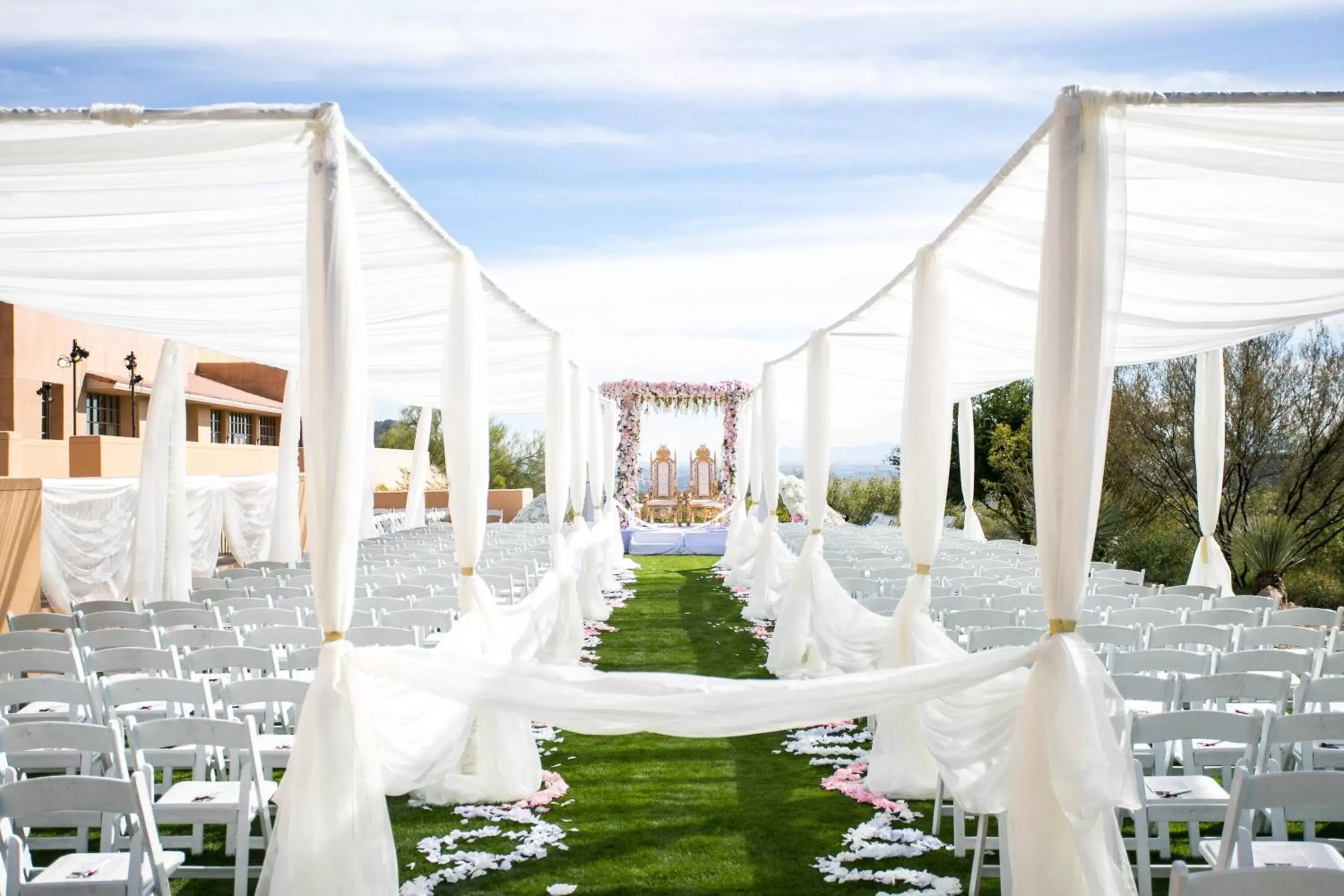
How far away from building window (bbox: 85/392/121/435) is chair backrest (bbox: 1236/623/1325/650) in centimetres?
2377

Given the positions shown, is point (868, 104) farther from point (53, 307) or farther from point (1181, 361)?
point (53, 307)

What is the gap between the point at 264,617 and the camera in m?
6.97

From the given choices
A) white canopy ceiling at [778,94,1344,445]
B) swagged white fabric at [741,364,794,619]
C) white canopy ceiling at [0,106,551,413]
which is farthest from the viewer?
swagged white fabric at [741,364,794,619]

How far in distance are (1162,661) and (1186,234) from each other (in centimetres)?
202

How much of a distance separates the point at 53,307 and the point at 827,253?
2631 cm

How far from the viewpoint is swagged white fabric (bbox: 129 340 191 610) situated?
29.0ft

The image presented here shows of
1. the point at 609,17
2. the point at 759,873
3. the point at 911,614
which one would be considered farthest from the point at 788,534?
the point at 759,873

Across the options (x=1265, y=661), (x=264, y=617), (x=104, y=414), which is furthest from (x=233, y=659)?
(x=104, y=414)

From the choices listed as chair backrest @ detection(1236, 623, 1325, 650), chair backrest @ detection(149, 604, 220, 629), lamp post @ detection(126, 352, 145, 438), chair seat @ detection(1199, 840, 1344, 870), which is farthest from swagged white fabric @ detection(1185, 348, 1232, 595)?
lamp post @ detection(126, 352, 145, 438)

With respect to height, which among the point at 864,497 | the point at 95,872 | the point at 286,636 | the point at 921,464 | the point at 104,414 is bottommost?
the point at 95,872

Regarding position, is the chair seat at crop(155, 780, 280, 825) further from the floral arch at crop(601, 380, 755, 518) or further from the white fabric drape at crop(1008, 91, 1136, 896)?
the floral arch at crop(601, 380, 755, 518)

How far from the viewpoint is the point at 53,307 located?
7.60 meters

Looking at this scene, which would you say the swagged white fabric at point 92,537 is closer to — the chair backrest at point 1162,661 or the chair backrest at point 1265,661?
the chair backrest at point 1162,661

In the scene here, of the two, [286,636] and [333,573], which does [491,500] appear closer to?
[286,636]
